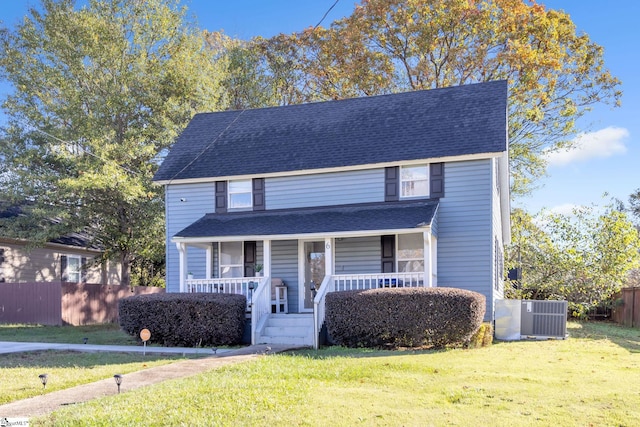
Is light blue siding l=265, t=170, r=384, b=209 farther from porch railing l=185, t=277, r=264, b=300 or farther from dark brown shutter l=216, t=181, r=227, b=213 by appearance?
porch railing l=185, t=277, r=264, b=300

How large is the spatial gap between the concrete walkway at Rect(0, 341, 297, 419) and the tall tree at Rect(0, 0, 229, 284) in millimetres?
9310

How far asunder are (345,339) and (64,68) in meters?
16.4

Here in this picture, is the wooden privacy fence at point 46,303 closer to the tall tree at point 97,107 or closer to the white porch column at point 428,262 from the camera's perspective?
the tall tree at point 97,107

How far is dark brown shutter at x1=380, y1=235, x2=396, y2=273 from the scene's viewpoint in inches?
654

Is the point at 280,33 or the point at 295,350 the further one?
the point at 280,33

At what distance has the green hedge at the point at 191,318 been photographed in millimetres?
14523

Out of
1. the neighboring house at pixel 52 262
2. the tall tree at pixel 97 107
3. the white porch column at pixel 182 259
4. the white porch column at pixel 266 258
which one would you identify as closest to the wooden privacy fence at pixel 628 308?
the white porch column at pixel 266 258

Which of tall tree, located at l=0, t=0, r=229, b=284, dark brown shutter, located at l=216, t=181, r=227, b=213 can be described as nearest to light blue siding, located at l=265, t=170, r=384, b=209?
dark brown shutter, located at l=216, t=181, r=227, b=213

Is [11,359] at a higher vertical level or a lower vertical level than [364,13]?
lower

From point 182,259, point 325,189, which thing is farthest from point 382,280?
point 182,259

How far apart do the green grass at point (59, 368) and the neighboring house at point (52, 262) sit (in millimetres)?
12446

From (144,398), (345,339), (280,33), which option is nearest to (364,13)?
(280,33)

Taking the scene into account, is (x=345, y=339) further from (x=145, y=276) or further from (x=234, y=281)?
(x=145, y=276)

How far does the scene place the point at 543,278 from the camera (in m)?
24.1
